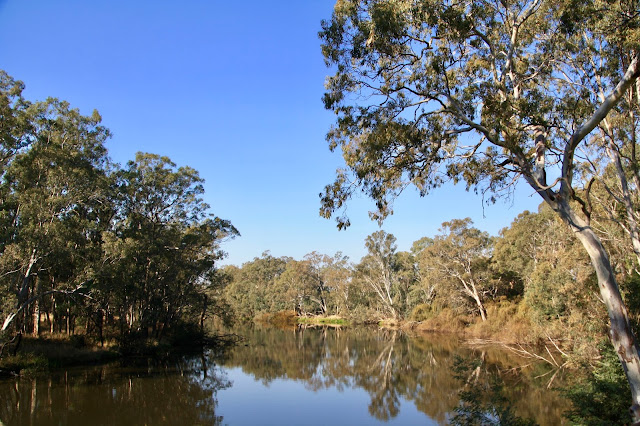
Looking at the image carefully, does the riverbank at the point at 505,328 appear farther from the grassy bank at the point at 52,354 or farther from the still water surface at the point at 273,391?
the grassy bank at the point at 52,354

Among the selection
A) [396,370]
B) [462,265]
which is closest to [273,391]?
[396,370]

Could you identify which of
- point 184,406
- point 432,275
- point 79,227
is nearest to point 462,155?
point 184,406

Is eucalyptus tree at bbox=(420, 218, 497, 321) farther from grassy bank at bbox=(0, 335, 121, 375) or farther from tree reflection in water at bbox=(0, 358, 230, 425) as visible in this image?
grassy bank at bbox=(0, 335, 121, 375)

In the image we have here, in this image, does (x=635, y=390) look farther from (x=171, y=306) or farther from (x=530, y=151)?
(x=171, y=306)

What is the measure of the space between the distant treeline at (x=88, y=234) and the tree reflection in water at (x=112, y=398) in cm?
241

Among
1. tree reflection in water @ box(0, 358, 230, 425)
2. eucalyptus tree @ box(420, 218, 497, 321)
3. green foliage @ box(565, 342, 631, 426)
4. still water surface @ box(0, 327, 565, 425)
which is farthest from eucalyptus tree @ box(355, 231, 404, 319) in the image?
green foliage @ box(565, 342, 631, 426)

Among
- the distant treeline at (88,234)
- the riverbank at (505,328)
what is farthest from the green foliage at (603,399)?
the distant treeline at (88,234)

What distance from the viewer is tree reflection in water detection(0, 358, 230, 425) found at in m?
10.5

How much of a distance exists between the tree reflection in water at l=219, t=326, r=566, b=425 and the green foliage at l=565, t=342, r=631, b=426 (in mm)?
1131

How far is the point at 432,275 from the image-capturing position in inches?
1164

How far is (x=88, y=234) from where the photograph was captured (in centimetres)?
2017

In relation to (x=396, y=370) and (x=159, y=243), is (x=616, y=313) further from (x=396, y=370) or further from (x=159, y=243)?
(x=159, y=243)

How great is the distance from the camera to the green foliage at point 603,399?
7.11 m

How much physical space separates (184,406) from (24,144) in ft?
35.8
